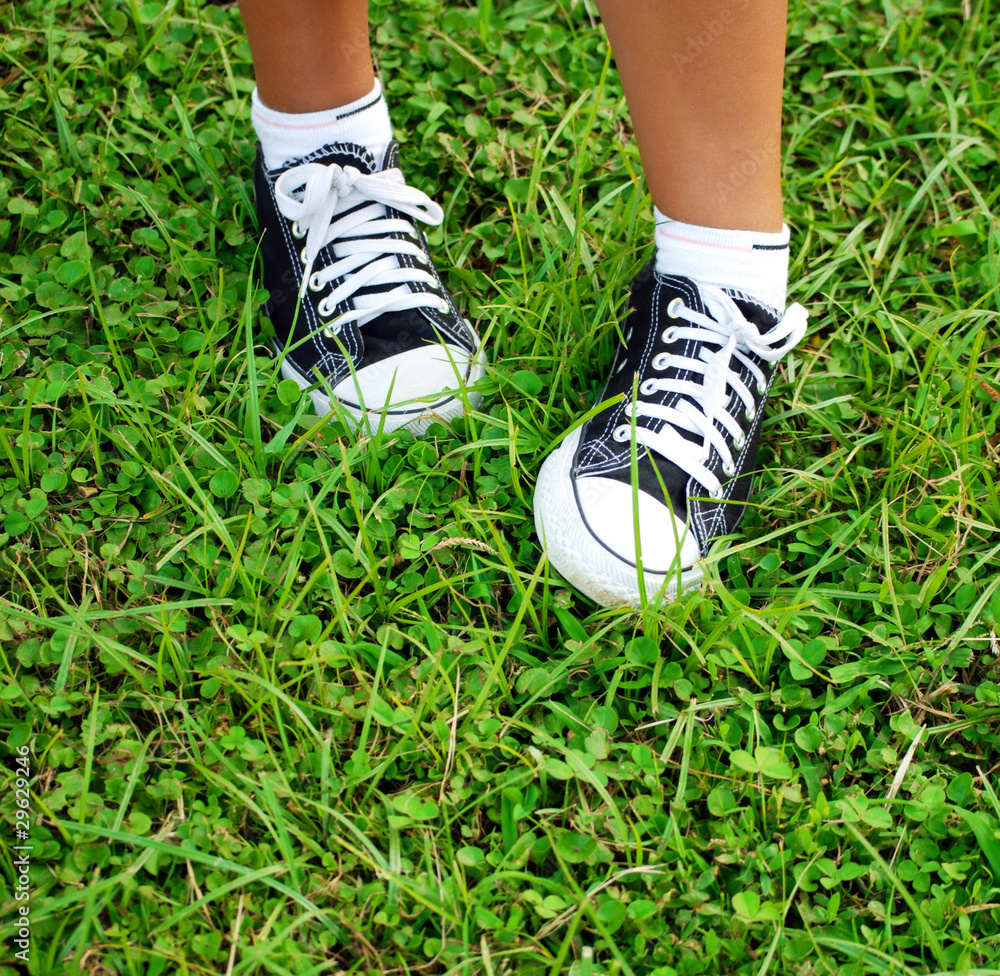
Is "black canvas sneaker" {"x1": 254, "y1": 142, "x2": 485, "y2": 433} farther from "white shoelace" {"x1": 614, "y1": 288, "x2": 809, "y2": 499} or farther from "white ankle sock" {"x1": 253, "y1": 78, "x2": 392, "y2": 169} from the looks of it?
"white shoelace" {"x1": 614, "y1": 288, "x2": 809, "y2": 499}

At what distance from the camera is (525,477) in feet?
5.83

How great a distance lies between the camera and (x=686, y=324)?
1.69 metres

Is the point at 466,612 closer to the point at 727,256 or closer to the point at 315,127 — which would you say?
the point at 727,256

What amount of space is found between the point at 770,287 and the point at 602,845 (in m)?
1.11

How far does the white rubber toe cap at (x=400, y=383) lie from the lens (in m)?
1.74

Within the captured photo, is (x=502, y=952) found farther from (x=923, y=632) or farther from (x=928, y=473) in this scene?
(x=928, y=473)

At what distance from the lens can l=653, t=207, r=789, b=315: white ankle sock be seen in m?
1.57

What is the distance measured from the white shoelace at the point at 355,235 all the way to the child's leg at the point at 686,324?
516 mm

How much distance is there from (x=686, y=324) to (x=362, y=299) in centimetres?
70

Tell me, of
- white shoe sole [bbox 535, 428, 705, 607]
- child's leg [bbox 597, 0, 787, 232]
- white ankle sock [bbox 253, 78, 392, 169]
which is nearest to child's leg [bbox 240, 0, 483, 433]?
white ankle sock [bbox 253, 78, 392, 169]

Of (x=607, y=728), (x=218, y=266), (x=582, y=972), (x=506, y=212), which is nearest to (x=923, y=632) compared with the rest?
(x=607, y=728)

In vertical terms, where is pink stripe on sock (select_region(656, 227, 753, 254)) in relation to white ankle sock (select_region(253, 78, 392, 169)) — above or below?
below

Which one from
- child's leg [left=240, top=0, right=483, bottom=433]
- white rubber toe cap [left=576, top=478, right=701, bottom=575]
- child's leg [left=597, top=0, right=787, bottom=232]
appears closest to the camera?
child's leg [left=597, top=0, right=787, bottom=232]

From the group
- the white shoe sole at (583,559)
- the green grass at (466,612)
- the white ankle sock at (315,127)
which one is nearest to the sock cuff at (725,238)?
the green grass at (466,612)
